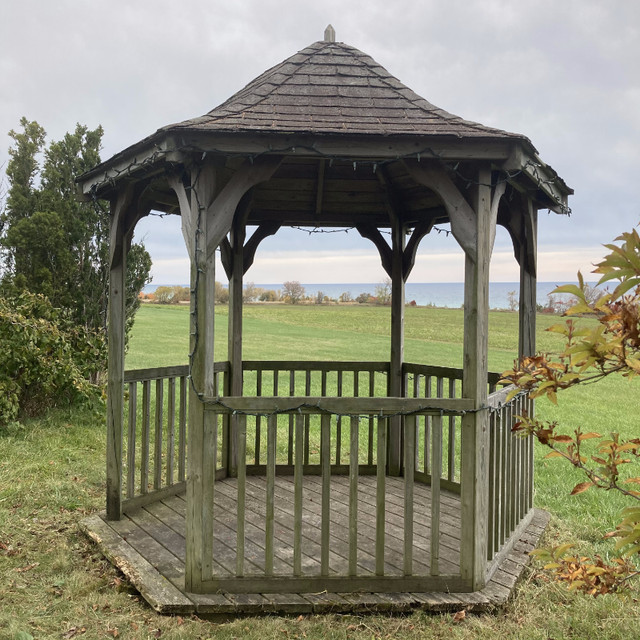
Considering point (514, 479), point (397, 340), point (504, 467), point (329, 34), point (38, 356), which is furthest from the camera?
point (38, 356)

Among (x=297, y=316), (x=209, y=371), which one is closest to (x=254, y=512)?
(x=209, y=371)

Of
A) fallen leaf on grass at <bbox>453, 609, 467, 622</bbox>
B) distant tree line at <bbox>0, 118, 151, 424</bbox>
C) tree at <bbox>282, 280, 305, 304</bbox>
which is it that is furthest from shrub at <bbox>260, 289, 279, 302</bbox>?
fallen leaf on grass at <bbox>453, 609, 467, 622</bbox>

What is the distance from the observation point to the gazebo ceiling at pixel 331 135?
3.21 metres

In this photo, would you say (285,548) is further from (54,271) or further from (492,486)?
(54,271)

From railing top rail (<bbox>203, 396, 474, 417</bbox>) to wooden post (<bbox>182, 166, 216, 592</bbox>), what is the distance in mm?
128

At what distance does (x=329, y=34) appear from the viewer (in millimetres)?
4688

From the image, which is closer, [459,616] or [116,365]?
[459,616]

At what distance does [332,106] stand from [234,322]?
2525 millimetres

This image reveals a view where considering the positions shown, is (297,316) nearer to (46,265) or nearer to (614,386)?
(614,386)

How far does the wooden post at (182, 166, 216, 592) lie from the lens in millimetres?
3350

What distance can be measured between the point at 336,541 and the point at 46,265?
6.63 meters

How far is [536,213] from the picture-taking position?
15.1 feet

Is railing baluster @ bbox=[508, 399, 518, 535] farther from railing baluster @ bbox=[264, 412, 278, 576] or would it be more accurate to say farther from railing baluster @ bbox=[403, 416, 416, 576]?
railing baluster @ bbox=[264, 412, 278, 576]

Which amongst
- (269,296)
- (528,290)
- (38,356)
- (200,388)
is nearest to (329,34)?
(528,290)
